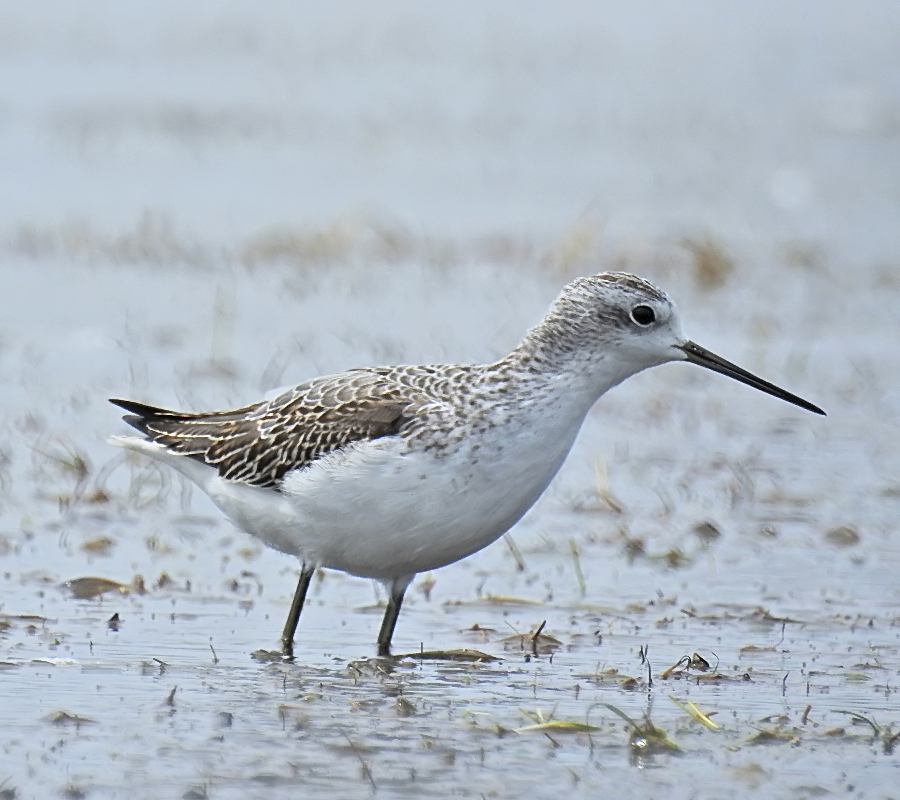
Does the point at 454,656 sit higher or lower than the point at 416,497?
lower

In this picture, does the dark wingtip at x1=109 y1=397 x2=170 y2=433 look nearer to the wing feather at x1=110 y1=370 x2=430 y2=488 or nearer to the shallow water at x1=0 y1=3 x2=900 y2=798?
the wing feather at x1=110 y1=370 x2=430 y2=488

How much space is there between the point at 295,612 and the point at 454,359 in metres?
5.72

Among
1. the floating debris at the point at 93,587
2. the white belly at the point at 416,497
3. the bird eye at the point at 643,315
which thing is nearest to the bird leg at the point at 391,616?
the white belly at the point at 416,497

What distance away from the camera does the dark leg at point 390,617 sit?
7.05m

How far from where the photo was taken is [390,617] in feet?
23.3

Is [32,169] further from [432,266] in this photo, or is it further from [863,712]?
[863,712]

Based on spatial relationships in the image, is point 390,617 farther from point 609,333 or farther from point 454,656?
point 609,333

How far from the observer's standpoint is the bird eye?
279 inches

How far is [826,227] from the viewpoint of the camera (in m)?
19.9

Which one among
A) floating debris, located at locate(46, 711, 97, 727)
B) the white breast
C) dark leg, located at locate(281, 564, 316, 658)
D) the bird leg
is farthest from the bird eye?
floating debris, located at locate(46, 711, 97, 727)

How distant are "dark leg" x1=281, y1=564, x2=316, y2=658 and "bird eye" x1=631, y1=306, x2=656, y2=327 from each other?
65.2 inches

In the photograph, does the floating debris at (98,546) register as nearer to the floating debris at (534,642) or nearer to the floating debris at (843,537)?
the floating debris at (534,642)

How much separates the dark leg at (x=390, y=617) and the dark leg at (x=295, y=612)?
1.11 feet

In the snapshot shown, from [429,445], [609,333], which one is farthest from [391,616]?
[609,333]
